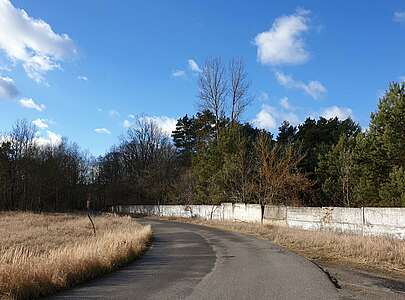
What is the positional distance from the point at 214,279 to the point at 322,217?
55.2 feet

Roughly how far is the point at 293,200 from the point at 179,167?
39.3 m

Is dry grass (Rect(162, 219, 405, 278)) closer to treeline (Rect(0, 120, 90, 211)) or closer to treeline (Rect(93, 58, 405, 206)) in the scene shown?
treeline (Rect(93, 58, 405, 206))

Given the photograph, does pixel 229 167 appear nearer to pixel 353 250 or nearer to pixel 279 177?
pixel 279 177

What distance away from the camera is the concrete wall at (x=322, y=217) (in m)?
20.3

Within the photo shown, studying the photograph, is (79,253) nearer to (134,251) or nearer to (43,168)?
(134,251)

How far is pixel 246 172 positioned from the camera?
48.1 meters

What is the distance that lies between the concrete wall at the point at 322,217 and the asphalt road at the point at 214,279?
5843 mm

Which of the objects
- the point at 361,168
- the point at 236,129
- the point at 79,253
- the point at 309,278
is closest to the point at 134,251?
the point at 79,253

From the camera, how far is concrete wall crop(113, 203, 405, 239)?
66.7 feet

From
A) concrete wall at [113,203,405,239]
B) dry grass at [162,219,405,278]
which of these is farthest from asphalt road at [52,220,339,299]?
concrete wall at [113,203,405,239]

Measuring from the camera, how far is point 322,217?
87.3ft

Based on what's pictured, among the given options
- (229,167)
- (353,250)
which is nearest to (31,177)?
(229,167)

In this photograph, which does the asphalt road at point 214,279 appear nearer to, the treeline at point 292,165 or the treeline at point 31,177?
the treeline at point 292,165

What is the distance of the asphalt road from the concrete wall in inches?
230
